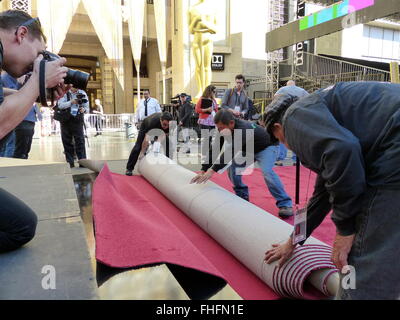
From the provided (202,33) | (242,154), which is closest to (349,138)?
(242,154)

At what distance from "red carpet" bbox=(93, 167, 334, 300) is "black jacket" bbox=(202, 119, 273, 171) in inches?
23.6

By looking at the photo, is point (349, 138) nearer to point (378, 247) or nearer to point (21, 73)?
point (378, 247)

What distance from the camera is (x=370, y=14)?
33.9 ft

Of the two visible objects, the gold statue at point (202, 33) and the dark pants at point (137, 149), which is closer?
the dark pants at point (137, 149)

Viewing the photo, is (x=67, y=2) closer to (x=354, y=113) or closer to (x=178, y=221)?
(x=178, y=221)

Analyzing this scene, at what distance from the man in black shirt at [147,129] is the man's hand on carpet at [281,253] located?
130 inches

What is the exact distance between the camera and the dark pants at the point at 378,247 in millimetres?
1057

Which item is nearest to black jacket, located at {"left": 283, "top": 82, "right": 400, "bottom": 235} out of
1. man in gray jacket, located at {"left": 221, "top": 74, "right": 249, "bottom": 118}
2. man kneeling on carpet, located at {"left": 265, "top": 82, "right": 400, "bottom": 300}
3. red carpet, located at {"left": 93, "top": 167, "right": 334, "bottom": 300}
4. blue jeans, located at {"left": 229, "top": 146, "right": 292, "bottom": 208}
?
man kneeling on carpet, located at {"left": 265, "top": 82, "right": 400, "bottom": 300}

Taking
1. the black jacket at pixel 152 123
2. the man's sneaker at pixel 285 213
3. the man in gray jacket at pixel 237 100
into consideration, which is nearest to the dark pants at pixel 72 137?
the black jacket at pixel 152 123

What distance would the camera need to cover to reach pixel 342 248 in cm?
118

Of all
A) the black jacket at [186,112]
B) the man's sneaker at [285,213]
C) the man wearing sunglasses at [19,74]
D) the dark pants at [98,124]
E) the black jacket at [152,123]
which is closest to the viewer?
the man wearing sunglasses at [19,74]

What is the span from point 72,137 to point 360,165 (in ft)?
17.3

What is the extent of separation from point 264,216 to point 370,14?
34.9 feet

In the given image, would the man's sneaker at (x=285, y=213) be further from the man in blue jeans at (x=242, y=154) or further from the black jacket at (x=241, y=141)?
the black jacket at (x=241, y=141)
